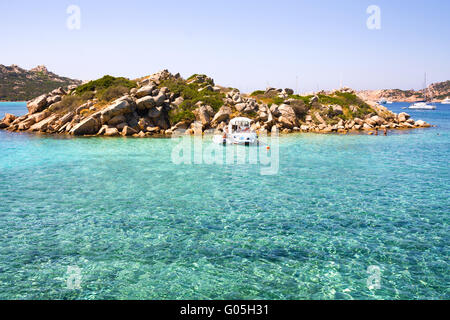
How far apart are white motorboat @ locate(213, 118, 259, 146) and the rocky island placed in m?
12.9

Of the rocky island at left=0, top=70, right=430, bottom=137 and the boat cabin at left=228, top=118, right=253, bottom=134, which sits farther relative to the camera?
the rocky island at left=0, top=70, right=430, bottom=137

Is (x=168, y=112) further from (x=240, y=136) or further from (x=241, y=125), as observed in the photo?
(x=240, y=136)

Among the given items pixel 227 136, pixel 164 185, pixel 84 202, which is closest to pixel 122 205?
pixel 84 202

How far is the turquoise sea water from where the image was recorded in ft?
35.8

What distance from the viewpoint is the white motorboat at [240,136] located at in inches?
1740

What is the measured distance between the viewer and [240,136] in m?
44.3

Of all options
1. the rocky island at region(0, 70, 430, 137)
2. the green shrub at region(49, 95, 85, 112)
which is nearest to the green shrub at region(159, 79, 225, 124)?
the rocky island at region(0, 70, 430, 137)

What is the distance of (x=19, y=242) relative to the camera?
14.0 meters

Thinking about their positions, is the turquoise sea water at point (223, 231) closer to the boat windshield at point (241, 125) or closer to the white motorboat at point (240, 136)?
the white motorboat at point (240, 136)

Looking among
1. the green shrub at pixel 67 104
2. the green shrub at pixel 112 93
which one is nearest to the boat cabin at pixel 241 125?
the green shrub at pixel 112 93

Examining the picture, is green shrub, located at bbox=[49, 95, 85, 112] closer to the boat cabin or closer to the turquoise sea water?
the boat cabin
